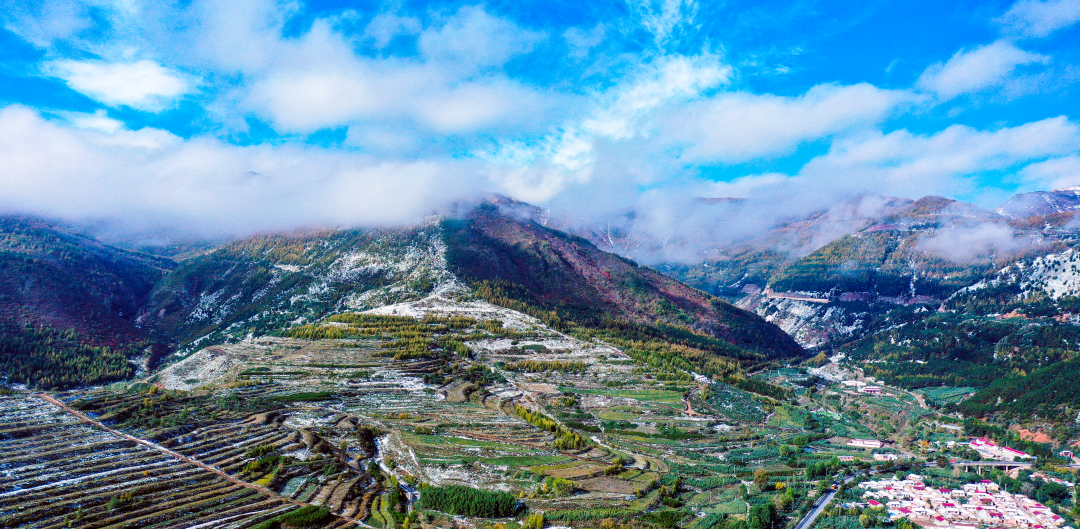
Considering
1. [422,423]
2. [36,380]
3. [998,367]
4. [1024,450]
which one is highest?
[998,367]

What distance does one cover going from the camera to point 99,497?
55719 millimetres

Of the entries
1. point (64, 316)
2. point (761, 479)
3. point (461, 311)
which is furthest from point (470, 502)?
point (64, 316)

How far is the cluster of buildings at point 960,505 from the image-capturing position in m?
60.6

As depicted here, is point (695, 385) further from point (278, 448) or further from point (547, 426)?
point (278, 448)

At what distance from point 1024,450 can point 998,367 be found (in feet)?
241

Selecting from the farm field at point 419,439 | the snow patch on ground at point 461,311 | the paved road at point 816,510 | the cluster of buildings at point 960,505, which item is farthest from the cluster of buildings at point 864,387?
the paved road at point 816,510

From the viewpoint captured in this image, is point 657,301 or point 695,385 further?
point 657,301

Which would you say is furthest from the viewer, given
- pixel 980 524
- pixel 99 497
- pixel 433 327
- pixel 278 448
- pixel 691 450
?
pixel 433 327

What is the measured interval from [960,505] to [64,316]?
639 feet

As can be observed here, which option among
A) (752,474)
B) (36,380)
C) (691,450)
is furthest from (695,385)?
(36,380)

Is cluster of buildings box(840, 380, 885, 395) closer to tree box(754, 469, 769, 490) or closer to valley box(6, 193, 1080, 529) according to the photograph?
valley box(6, 193, 1080, 529)

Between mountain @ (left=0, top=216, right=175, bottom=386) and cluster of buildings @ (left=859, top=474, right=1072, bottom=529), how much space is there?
14747cm

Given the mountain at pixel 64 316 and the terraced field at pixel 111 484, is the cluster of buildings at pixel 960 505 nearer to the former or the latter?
the terraced field at pixel 111 484

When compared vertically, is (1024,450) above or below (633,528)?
above
